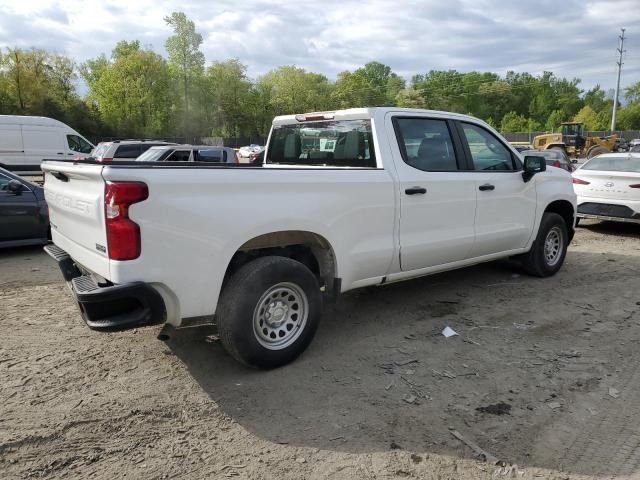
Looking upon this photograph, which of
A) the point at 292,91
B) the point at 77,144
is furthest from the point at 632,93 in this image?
the point at 77,144

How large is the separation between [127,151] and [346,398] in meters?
14.5

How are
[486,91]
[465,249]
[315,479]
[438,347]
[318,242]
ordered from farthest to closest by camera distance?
[486,91]
[465,249]
[438,347]
[318,242]
[315,479]

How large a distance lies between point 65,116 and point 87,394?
52.1 meters

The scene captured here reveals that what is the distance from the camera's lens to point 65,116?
160 feet

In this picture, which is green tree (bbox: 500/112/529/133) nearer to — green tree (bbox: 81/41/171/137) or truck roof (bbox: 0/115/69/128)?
green tree (bbox: 81/41/171/137)

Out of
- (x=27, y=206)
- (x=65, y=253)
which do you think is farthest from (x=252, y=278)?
(x=27, y=206)

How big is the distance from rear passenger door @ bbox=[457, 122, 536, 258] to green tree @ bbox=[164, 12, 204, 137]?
5869 centimetres

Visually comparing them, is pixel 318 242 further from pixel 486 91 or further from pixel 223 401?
pixel 486 91

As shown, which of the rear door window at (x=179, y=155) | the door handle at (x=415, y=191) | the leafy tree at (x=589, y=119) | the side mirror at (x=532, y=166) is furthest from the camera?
the leafy tree at (x=589, y=119)

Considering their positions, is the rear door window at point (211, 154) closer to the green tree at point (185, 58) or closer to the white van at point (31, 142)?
the white van at point (31, 142)

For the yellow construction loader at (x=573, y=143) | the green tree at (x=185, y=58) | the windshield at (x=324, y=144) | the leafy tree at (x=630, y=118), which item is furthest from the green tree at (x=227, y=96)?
the windshield at (x=324, y=144)

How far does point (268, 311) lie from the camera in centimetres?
381

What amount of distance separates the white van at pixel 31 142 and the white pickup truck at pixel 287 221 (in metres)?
17.8

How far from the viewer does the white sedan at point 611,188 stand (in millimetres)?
8969
